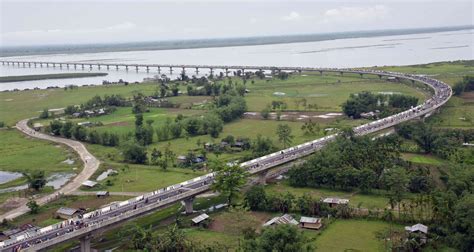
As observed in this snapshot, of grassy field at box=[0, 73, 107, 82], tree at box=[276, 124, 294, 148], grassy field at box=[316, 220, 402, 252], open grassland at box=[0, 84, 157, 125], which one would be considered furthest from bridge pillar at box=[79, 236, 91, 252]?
grassy field at box=[0, 73, 107, 82]

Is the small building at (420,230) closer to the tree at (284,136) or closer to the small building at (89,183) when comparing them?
the tree at (284,136)

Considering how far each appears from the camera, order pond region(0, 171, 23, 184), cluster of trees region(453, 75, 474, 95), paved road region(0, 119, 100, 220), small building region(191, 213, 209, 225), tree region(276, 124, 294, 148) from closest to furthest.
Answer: small building region(191, 213, 209, 225), paved road region(0, 119, 100, 220), pond region(0, 171, 23, 184), tree region(276, 124, 294, 148), cluster of trees region(453, 75, 474, 95)

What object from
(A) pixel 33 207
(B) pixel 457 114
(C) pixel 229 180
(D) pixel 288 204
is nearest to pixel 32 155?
(A) pixel 33 207

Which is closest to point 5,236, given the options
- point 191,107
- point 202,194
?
point 202,194

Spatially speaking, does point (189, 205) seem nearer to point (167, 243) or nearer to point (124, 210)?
point (124, 210)

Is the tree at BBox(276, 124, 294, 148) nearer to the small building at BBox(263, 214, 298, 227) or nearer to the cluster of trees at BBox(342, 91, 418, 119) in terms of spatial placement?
the cluster of trees at BBox(342, 91, 418, 119)

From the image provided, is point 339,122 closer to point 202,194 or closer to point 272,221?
point 202,194

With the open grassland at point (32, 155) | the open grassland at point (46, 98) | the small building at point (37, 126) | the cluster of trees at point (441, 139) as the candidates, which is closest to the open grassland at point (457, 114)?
the cluster of trees at point (441, 139)
